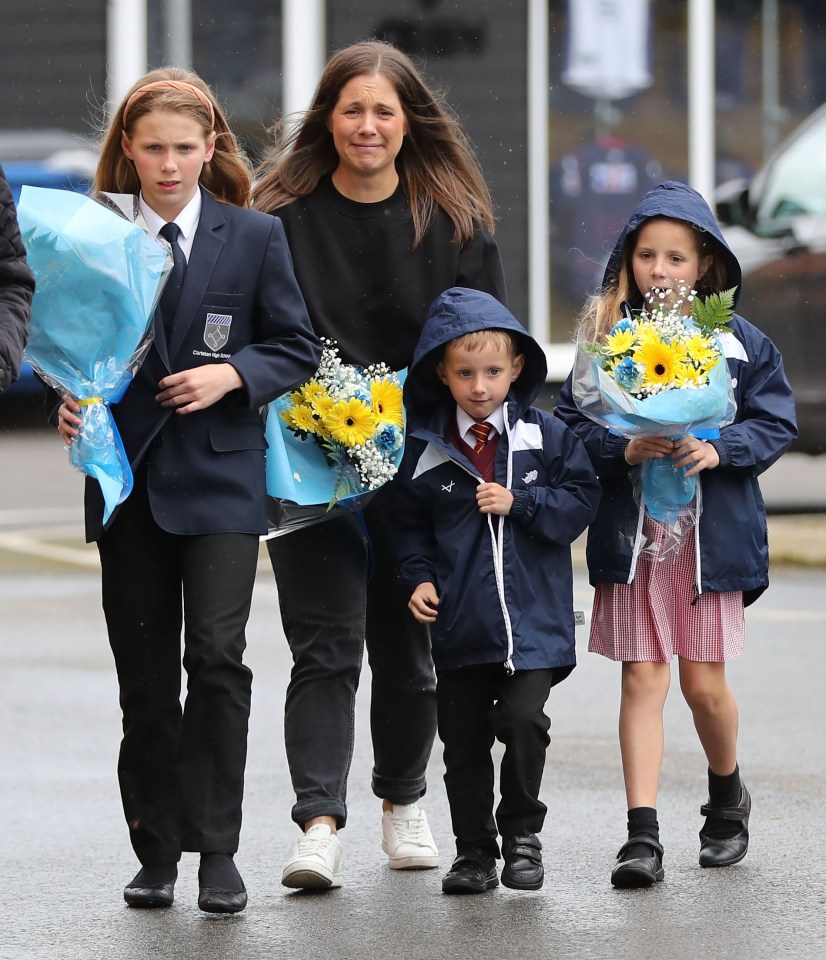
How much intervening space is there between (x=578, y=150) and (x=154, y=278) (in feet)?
37.2

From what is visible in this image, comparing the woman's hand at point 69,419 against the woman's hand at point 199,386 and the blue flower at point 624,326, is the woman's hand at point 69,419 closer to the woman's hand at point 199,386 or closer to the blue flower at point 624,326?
the woman's hand at point 199,386

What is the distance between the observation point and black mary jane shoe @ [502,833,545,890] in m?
5.05

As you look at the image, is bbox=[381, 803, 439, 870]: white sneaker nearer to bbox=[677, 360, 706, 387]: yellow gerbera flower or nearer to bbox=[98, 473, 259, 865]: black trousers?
bbox=[98, 473, 259, 865]: black trousers

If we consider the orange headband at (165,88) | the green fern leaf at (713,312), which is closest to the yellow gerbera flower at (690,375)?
the green fern leaf at (713,312)

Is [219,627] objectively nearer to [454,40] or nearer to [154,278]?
[154,278]

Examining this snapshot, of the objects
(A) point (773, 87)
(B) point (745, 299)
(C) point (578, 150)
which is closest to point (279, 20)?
(C) point (578, 150)

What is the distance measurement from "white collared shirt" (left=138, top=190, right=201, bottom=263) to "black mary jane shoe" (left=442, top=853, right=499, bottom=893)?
158 centimetres

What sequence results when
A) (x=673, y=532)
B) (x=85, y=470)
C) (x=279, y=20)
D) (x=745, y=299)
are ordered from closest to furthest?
(x=85, y=470), (x=673, y=532), (x=745, y=299), (x=279, y=20)

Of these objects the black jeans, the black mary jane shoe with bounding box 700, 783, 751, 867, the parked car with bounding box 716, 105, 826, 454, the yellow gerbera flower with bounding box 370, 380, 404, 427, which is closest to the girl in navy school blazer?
the yellow gerbera flower with bounding box 370, 380, 404, 427

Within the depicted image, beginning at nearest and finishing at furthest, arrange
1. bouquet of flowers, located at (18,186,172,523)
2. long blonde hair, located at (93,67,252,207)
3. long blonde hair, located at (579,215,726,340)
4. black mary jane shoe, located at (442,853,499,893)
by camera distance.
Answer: bouquet of flowers, located at (18,186,172,523) < long blonde hair, located at (93,67,252,207) < black mary jane shoe, located at (442,853,499,893) < long blonde hair, located at (579,215,726,340)

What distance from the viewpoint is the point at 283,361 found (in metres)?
5.02

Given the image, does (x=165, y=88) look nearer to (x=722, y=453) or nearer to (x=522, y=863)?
(x=722, y=453)

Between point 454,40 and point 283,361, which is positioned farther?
point 454,40

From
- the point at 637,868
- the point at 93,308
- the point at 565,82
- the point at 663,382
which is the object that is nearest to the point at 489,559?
the point at 663,382
